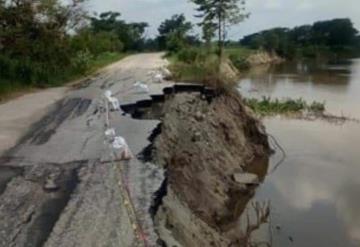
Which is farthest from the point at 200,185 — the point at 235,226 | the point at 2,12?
the point at 2,12

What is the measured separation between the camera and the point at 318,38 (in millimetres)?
81250

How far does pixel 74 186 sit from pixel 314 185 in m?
7.82

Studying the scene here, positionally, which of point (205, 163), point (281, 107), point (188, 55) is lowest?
point (281, 107)

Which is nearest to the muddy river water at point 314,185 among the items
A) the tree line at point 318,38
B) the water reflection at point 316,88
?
the water reflection at point 316,88

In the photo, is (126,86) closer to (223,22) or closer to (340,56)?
(223,22)

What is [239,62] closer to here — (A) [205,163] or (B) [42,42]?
(B) [42,42]

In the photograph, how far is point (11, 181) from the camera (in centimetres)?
768

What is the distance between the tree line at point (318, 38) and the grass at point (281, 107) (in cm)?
4868

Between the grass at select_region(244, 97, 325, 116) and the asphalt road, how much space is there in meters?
12.2

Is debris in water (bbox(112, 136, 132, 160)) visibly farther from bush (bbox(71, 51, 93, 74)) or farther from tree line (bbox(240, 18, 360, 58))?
tree line (bbox(240, 18, 360, 58))

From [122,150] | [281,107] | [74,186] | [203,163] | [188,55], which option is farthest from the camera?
[188,55]

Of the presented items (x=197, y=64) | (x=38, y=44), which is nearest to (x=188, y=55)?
(x=197, y=64)

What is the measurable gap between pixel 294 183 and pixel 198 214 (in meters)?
5.31

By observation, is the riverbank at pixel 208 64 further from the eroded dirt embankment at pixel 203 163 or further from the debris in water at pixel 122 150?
the debris in water at pixel 122 150
